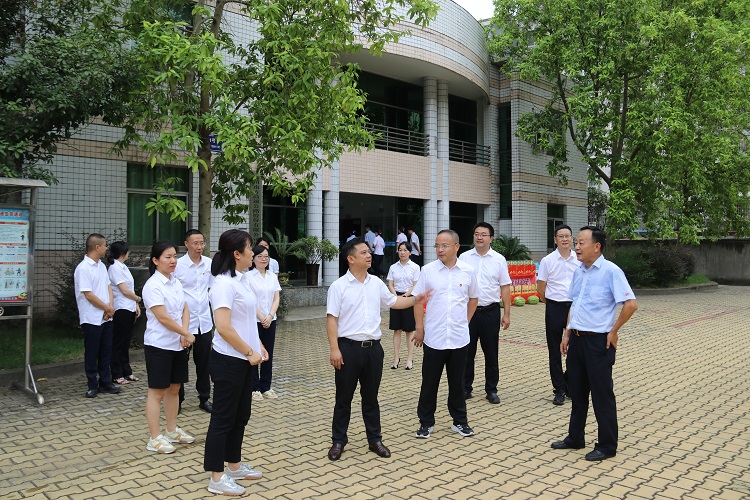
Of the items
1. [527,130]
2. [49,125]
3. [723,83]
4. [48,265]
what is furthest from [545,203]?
[49,125]

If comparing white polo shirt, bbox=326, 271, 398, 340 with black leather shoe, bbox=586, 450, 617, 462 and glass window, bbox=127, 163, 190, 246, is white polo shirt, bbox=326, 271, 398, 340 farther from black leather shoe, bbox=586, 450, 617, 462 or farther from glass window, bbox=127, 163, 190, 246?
glass window, bbox=127, 163, 190, 246

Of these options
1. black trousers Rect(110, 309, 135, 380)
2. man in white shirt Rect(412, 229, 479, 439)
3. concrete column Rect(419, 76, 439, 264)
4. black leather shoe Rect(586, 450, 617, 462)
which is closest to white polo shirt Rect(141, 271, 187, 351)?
man in white shirt Rect(412, 229, 479, 439)

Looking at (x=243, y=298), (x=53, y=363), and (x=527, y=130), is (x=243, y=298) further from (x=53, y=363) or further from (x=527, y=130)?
(x=527, y=130)

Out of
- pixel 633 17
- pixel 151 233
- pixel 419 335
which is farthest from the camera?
pixel 633 17

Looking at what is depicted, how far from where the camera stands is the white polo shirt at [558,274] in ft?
22.4

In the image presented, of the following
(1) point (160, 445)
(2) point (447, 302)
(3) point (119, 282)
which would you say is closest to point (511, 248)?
(3) point (119, 282)

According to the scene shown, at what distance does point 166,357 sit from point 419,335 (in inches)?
86.1

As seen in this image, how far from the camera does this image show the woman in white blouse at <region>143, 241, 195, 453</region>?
5.04 metres

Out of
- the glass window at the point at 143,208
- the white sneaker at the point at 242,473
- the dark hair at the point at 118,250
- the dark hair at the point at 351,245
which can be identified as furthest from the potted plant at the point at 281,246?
the white sneaker at the point at 242,473

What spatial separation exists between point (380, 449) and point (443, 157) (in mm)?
15336

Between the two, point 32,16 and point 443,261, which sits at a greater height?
point 32,16

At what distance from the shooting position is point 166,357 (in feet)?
16.8

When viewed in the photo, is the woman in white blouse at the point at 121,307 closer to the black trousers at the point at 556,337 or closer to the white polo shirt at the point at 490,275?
the white polo shirt at the point at 490,275

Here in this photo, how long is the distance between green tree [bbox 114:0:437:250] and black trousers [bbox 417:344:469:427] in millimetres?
3378
